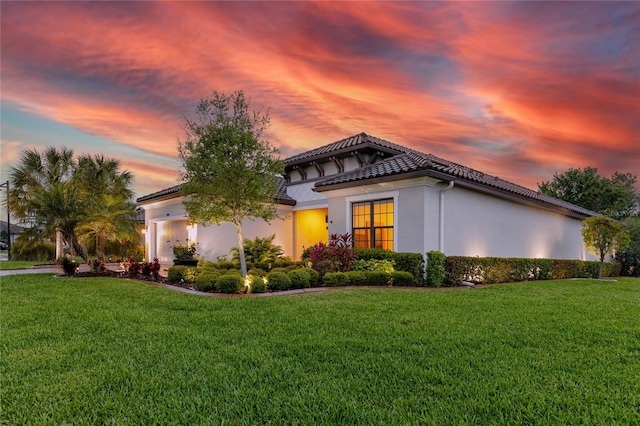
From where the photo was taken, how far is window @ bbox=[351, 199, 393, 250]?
11648mm

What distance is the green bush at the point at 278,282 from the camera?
8.55 m

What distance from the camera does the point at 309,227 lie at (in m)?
16.6

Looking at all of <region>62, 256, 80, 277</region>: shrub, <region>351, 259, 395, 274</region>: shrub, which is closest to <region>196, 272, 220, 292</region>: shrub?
<region>351, 259, 395, 274</region>: shrub

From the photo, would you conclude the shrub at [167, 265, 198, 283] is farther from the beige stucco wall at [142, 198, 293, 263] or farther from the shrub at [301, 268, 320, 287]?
the beige stucco wall at [142, 198, 293, 263]

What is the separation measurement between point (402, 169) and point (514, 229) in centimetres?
649

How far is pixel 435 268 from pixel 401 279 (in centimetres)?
115

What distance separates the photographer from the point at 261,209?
10.3 m

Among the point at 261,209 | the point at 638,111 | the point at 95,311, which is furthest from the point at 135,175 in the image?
the point at 638,111

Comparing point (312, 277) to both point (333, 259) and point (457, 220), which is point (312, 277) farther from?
point (457, 220)

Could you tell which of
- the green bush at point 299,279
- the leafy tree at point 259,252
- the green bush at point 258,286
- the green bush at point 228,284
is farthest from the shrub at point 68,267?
the green bush at point 299,279

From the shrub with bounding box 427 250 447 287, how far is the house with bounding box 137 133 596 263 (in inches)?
20.7

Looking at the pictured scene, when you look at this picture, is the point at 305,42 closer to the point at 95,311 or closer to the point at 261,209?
the point at 261,209

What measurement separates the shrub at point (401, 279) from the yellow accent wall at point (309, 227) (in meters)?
7.03

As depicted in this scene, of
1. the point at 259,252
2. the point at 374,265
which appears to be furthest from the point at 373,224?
the point at 259,252
